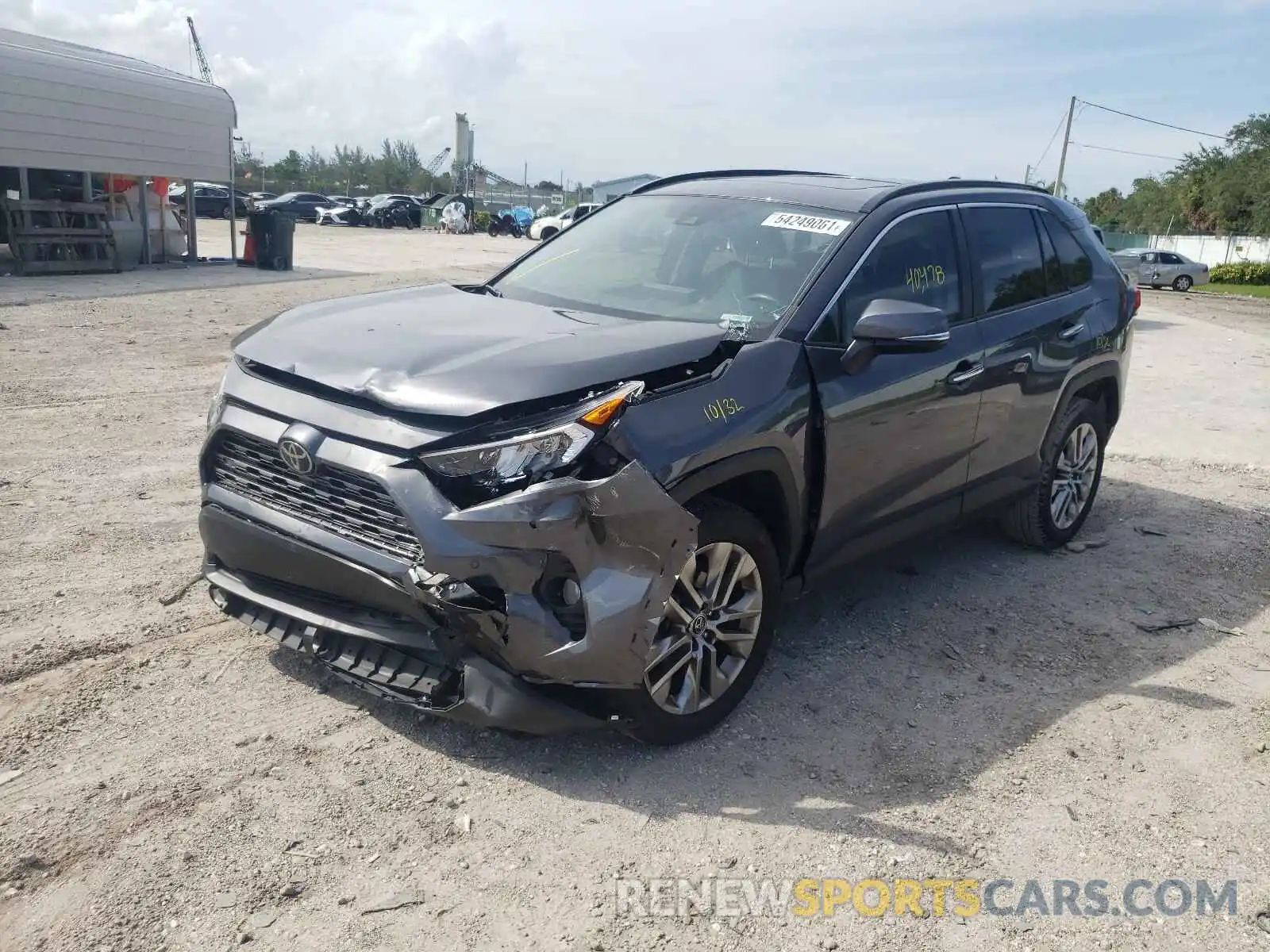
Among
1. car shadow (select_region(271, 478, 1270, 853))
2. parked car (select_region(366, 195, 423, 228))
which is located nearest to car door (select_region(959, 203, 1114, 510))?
car shadow (select_region(271, 478, 1270, 853))

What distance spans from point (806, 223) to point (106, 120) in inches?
695

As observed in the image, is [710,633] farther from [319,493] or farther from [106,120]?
[106,120]

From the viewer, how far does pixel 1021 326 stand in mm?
5062

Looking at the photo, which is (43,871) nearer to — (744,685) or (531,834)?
(531,834)

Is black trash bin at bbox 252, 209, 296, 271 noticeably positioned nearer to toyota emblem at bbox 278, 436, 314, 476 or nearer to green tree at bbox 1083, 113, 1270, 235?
toyota emblem at bbox 278, 436, 314, 476

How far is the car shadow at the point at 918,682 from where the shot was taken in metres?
3.39

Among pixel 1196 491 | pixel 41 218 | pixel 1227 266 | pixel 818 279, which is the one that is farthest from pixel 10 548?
pixel 1227 266

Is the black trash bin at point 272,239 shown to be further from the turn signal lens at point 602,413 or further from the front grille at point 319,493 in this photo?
the turn signal lens at point 602,413

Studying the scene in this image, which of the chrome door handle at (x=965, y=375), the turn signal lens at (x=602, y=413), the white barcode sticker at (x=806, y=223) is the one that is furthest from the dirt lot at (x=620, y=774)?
the white barcode sticker at (x=806, y=223)

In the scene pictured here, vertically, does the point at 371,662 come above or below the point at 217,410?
below

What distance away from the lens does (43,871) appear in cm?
278

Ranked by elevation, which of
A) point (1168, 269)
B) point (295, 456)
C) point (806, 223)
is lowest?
point (1168, 269)

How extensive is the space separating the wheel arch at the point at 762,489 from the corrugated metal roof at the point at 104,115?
17.2 metres

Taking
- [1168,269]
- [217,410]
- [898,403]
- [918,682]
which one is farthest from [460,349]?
[1168,269]
